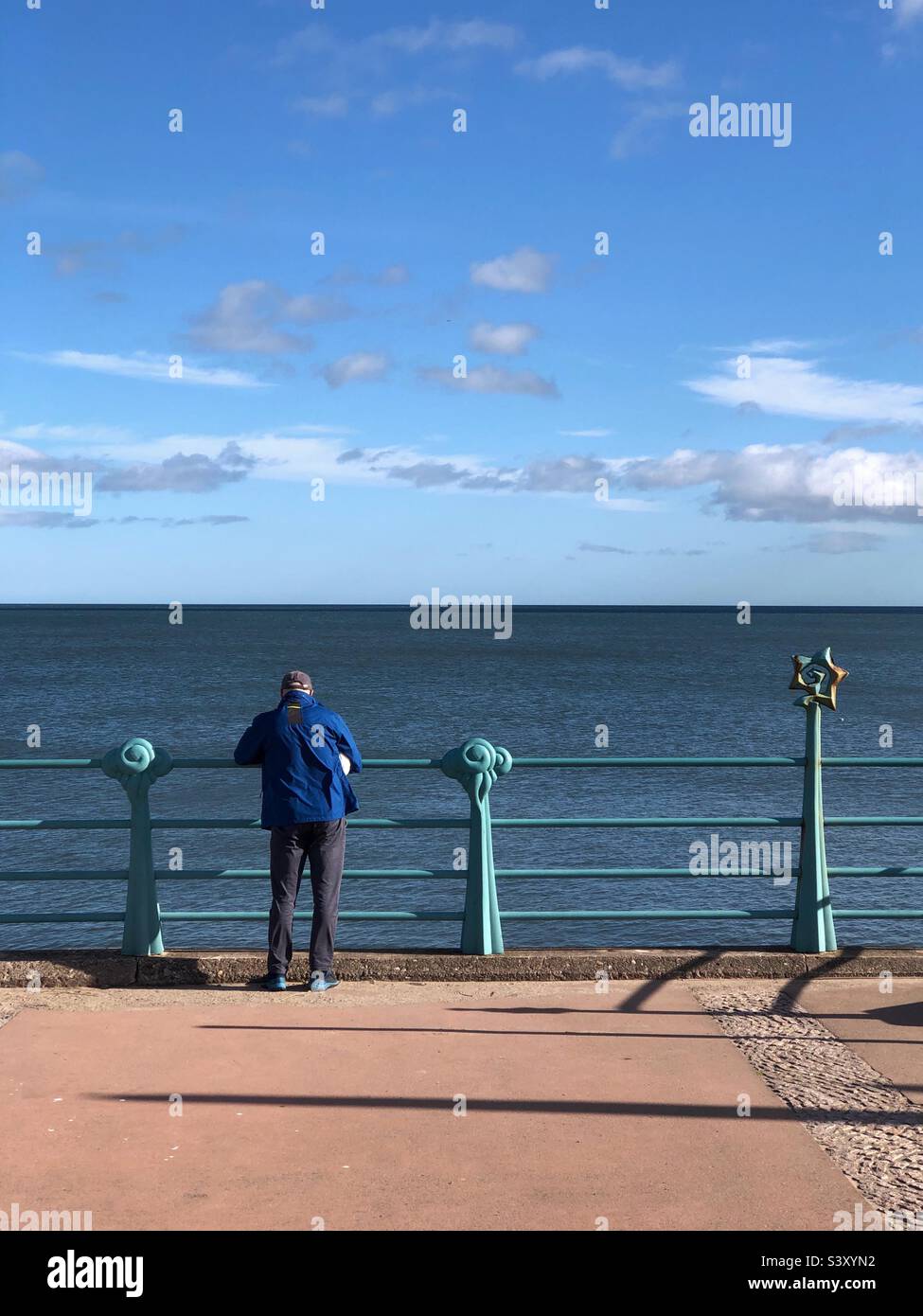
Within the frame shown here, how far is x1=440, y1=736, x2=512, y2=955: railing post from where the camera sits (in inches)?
247

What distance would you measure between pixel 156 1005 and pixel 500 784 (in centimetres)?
2519

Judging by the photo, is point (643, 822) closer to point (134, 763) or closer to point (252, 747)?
point (252, 747)

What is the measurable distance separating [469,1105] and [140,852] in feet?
7.68

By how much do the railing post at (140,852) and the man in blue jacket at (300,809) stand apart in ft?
1.54

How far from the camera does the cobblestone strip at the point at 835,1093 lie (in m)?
3.86

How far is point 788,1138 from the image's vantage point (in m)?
4.16

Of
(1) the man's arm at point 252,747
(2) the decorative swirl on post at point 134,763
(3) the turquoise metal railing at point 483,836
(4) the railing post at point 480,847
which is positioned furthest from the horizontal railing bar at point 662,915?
(2) the decorative swirl on post at point 134,763

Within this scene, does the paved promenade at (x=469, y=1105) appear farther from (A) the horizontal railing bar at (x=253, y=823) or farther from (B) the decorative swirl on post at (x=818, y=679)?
(B) the decorative swirl on post at (x=818, y=679)

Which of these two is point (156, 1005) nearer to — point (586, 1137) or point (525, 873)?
point (525, 873)

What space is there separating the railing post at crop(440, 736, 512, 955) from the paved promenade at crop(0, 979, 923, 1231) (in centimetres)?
26

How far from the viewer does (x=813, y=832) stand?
6449 millimetres

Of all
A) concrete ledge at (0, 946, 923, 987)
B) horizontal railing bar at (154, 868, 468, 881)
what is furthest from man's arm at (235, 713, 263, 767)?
concrete ledge at (0, 946, 923, 987)

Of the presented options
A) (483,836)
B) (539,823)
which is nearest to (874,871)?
(539,823)
